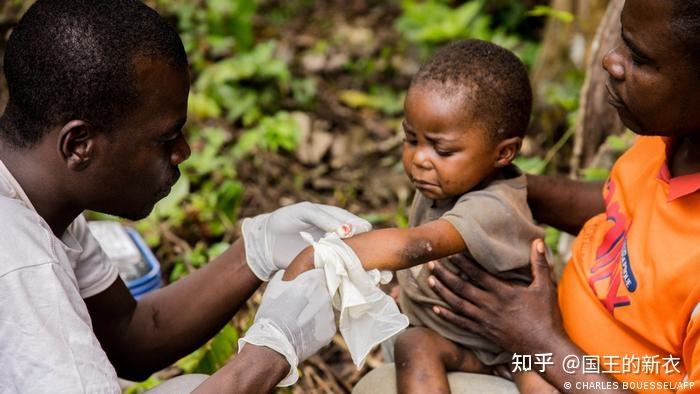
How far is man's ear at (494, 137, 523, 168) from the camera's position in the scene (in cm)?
230

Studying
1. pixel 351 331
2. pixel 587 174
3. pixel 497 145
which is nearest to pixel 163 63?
pixel 351 331

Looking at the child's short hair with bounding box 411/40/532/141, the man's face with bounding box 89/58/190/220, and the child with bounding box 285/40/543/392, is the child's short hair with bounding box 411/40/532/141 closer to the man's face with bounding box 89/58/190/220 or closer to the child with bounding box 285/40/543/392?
the child with bounding box 285/40/543/392

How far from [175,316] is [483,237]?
37.1 inches

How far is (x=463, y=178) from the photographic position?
2.26 meters

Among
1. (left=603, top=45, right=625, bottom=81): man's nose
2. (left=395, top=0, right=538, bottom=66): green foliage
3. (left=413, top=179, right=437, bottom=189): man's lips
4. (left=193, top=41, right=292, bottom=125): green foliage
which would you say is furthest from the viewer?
(left=395, top=0, right=538, bottom=66): green foliage

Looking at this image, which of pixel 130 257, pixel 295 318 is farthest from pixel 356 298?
pixel 130 257

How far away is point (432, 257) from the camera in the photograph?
6.82ft

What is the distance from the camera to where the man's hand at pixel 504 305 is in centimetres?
216

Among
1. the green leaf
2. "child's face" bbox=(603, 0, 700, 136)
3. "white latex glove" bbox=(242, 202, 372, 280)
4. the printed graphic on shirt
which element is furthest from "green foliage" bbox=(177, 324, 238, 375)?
the green leaf

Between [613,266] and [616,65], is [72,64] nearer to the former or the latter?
[616,65]

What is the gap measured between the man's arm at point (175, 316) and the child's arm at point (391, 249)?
1.33 ft

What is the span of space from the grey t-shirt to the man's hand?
0.04 meters

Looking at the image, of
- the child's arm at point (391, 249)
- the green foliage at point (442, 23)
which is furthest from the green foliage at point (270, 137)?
the child's arm at point (391, 249)

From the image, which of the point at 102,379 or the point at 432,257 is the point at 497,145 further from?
the point at 102,379
